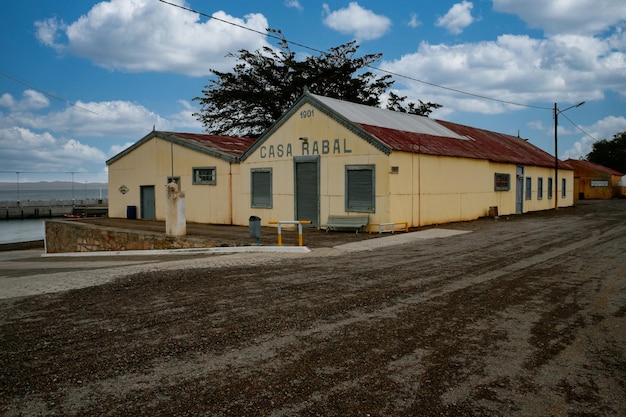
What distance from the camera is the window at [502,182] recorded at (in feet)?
88.2

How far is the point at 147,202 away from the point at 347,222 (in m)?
14.7

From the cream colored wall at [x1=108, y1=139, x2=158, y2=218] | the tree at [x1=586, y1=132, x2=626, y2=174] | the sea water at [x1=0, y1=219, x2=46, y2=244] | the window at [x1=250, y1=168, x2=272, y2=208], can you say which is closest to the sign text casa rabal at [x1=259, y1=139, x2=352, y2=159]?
the window at [x1=250, y1=168, x2=272, y2=208]

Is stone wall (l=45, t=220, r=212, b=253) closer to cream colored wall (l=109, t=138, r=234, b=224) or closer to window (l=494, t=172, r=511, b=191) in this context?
cream colored wall (l=109, t=138, r=234, b=224)

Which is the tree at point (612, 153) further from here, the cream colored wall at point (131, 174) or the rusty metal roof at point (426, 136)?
the cream colored wall at point (131, 174)

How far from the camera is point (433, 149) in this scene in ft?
71.8

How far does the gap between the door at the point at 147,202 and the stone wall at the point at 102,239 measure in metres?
4.75

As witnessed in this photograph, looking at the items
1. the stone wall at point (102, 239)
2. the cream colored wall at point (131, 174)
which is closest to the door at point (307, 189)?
the stone wall at point (102, 239)

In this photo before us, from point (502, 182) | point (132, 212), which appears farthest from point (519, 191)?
point (132, 212)

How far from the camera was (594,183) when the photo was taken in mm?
53031

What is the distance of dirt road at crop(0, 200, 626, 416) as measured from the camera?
14.5 ft

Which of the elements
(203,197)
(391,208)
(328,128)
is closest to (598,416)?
(391,208)

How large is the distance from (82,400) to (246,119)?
44932mm

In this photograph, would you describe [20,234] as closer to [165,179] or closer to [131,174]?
[131,174]

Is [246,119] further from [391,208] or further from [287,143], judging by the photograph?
[391,208]
